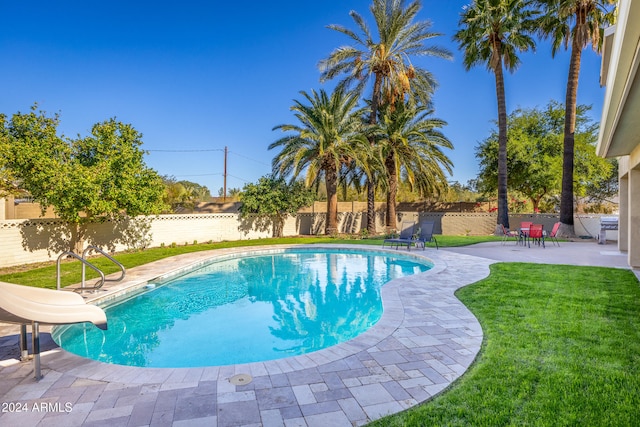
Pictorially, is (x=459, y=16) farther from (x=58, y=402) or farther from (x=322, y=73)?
(x=58, y=402)

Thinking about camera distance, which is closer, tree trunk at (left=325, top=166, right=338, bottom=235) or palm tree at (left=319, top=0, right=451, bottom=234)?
palm tree at (left=319, top=0, right=451, bottom=234)

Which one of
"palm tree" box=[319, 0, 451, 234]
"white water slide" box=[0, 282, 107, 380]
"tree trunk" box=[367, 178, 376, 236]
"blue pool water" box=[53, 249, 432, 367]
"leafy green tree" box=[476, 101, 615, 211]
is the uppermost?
"palm tree" box=[319, 0, 451, 234]

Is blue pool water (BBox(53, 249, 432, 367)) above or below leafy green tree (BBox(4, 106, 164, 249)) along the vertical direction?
below

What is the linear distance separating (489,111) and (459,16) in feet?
33.0

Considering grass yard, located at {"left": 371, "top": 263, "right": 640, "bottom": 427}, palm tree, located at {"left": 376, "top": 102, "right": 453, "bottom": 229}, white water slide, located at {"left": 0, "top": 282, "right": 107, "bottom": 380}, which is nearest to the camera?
grass yard, located at {"left": 371, "top": 263, "right": 640, "bottom": 427}

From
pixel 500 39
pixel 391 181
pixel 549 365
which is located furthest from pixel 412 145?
pixel 549 365

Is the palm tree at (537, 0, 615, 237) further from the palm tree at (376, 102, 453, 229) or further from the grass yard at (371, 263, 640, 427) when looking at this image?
the grass yard at (371, 263, 640, 427)

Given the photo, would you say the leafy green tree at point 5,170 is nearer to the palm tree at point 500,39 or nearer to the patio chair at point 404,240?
the patio chair at point 404,240

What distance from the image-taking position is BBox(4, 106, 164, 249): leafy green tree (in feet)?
33.1

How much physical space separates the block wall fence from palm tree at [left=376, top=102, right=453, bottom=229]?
4105mm

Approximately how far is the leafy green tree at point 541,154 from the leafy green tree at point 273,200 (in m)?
13.2

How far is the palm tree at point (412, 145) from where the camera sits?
1866 centimetres

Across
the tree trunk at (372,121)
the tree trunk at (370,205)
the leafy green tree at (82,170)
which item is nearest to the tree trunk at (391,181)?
the tree trunk at (370,205)

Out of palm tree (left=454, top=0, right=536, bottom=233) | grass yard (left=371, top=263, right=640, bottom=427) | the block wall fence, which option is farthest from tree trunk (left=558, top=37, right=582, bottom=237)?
grass yard (left=371, top=263, right=640, bottom=427)
